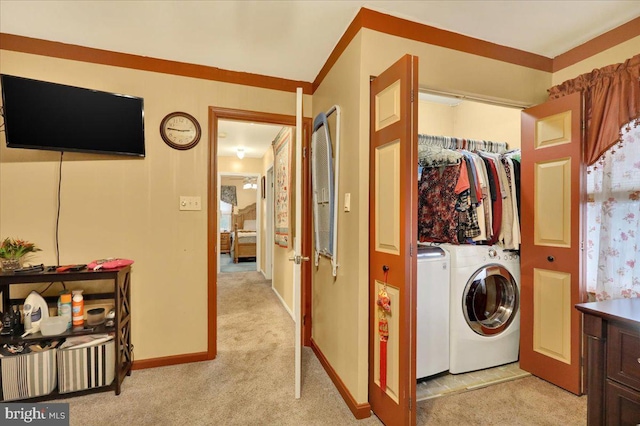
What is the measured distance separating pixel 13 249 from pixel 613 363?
128 inches

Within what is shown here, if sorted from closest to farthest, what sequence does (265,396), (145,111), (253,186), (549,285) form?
(265,396)
(549,285)
(145,111)
(253,186)

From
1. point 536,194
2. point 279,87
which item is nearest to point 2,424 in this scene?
point 279,87

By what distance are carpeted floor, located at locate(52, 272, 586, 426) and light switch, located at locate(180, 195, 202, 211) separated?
1275mm

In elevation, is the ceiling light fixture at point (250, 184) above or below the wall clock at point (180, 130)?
above

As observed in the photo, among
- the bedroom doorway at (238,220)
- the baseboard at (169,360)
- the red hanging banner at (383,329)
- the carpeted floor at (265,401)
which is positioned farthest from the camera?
the bedroom doorway at (238,220)

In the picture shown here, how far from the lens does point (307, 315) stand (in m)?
2.72

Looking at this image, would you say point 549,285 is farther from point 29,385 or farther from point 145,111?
point 29,385

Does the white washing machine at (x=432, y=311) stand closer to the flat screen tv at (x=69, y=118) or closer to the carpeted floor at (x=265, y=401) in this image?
the carpeted floor at (x=265, y=401)

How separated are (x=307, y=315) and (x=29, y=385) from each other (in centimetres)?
191

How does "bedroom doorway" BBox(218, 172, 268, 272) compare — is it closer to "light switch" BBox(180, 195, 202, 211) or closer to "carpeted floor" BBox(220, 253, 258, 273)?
"carpeted floor" BBox(220, 253, 258, 273)

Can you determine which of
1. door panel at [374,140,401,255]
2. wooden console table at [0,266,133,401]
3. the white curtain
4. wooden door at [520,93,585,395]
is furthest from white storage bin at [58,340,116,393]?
the white curtain

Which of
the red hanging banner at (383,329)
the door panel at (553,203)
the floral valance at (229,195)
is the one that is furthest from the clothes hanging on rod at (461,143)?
the floral valance at (229,195)

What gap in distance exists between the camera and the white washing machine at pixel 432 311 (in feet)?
6.61

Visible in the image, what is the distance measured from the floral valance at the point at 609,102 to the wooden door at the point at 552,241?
0.07 m
